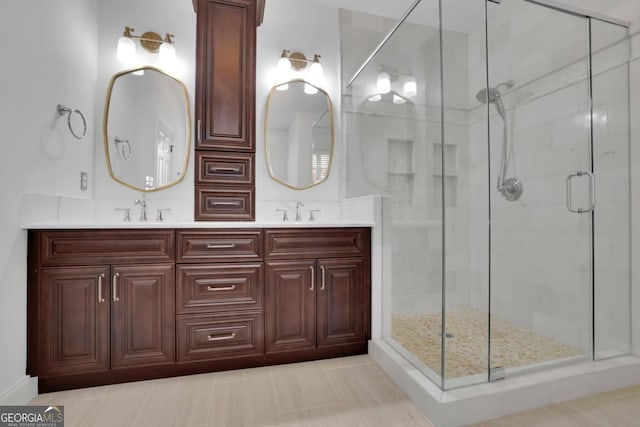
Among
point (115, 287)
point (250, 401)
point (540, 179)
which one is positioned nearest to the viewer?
point (250, 401)

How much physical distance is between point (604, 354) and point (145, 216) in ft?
9.68

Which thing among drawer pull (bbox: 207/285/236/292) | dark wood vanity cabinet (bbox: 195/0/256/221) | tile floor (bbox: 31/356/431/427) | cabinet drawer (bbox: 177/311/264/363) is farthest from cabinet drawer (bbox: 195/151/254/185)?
tile floor (bbox: 31/356/431/427)

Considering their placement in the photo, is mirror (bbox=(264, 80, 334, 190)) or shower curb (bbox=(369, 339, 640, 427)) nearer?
shower curb (bbox=(369, 339, 640, 427))

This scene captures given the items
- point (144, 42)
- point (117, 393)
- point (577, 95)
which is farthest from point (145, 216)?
point (577, 95)

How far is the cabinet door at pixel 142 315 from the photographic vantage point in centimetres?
159

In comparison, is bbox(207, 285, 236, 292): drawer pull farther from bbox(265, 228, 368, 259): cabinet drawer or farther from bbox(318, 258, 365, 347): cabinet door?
bbox(318, 258, 365, 347): cabinet door

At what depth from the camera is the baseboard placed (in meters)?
1.30

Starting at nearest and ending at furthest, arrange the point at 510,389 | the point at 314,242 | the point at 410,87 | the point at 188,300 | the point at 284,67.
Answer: the point at 510,389
the point at 188,300
the point at 314,242
the point at 410,87
the point at 284,67

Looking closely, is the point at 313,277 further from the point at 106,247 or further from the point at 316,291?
the point at 106,247

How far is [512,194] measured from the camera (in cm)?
177

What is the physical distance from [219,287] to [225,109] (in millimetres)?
1309

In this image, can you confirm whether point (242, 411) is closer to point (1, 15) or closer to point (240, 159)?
point (240, 159)

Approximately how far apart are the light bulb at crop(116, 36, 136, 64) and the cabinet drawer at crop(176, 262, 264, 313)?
1.60 m

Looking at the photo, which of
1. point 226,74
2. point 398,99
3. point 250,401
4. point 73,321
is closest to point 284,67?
point 226,74
